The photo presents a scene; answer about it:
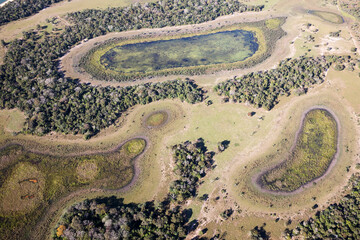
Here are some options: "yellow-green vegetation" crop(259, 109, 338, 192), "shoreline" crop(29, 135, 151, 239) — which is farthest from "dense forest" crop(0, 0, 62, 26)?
"yellow-green vegetation" crop(259, 109, 338, 192)

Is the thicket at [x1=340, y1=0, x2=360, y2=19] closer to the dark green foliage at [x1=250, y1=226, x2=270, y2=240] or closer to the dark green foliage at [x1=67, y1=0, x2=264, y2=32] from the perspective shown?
the dark green foliage at [x1=67, y1=0, x2=264, y2=32]

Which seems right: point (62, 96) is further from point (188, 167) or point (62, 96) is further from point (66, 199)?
point (188, 167)

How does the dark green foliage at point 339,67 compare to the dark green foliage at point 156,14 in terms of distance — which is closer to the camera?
the dark green foliage at point 339,67

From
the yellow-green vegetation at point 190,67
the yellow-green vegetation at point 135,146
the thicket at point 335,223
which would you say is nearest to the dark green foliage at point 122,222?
the yellow-green vegetation at point 135,146

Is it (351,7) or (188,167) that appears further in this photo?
(351,7)

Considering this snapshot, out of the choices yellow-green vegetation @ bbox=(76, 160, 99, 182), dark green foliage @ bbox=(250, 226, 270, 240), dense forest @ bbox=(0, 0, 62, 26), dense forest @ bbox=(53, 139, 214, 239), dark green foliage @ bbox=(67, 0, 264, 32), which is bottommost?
dark green foliage @ bbox=(250, 226, 270, 240)

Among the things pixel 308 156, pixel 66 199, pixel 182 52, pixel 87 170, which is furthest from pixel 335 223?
pixel 182 52

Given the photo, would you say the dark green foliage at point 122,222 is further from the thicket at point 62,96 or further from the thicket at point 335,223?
the thicket at point 335,223
